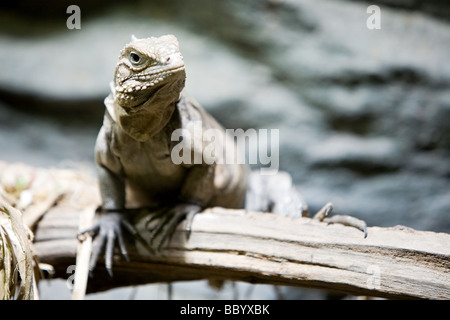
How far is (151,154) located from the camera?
3852 mm

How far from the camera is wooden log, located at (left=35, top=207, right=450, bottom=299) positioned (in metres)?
3.15

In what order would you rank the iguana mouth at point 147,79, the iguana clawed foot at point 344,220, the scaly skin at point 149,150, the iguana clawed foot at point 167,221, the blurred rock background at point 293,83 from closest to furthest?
the iguana mouth at point 147,79 < the scaly skin at point 149,150 < the iguana clawed foot at point 344,220 < the iguana clawed foot at point 167,221 < the blurred rock background at point 293,83

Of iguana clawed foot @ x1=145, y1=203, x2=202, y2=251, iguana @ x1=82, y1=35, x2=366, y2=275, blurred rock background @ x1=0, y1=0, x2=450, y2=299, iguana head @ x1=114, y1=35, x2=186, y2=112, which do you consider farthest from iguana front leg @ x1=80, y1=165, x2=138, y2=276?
blurred rock background @ x1=0, y1=0, x2=450, y2=299

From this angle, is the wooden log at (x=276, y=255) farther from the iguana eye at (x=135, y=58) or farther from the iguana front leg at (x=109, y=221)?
the iguana eye at (x=135, y=58)

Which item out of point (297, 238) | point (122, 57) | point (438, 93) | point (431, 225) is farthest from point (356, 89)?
point (122, 57)

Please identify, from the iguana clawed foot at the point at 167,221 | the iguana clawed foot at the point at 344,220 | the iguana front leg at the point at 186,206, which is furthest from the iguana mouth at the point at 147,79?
the iguana clawed foot at the point at 344,220

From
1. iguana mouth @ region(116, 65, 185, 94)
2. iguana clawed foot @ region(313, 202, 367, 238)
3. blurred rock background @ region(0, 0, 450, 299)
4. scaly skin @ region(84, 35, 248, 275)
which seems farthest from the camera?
blurred rock background @ region(0, 0, 450, 299)

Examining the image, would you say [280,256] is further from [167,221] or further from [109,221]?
[109,221]

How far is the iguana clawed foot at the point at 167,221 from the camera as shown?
3.76m

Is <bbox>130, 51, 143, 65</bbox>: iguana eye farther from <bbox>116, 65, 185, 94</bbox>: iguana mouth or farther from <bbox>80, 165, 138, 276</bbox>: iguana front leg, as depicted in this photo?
<bbox>80, 165, 138, 276</bbox>: iguana front leg

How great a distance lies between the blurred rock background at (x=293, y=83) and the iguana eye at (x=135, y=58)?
3629mm

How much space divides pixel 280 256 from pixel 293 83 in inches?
160

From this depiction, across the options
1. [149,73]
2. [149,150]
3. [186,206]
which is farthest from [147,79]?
[186,206]

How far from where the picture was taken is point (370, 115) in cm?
678
